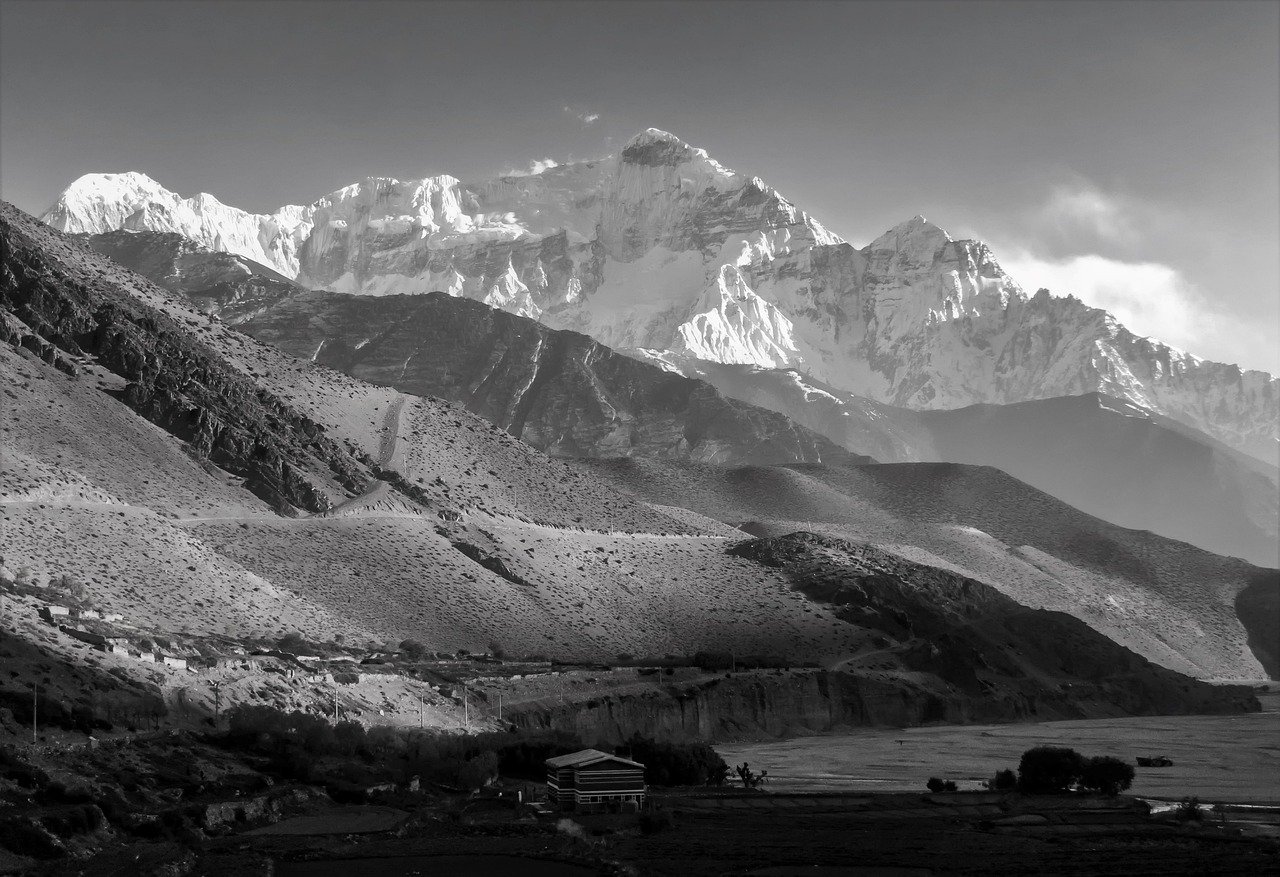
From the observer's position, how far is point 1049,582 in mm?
181875

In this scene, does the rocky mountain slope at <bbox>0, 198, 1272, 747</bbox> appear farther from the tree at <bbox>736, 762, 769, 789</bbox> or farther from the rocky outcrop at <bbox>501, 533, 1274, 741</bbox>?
the tree at <bbox>736, 762, 769, 789</bbox>

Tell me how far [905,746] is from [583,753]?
150ft

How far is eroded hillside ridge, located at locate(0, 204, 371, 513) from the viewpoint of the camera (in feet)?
386

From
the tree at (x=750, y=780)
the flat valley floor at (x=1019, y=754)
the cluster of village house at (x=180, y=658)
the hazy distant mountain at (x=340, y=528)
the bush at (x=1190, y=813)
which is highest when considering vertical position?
the hazy distant mountain at (x=340, y=528)

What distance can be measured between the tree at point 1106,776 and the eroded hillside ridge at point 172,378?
6708cm

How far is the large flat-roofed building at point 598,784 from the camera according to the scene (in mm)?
55156

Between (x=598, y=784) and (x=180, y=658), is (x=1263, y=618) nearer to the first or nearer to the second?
(x=598, y=784)

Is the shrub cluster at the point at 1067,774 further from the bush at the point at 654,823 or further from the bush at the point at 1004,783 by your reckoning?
the bush at the point at 654,823

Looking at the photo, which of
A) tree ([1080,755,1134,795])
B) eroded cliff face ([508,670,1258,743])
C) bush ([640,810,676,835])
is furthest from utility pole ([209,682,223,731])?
tree ([1080,755,1134,795])

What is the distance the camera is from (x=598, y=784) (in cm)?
5544

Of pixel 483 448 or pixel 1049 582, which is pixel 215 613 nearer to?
pixel 483 448

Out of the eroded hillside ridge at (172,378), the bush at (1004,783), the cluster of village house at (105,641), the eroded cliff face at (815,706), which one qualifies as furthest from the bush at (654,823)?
the eroded hillside ridge at (172,378)

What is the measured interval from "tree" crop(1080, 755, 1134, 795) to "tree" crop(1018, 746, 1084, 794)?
0.35 m

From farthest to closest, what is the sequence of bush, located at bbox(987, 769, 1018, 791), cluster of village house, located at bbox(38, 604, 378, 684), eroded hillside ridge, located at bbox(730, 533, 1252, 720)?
1. eroded hillside ridge, located at bbox(730, 533, 1252, 720)
2. bush, located at bbox(987, 769, 1018, 791)
3. cluster of village house, located at bbox(38, 604, 378, 684)
